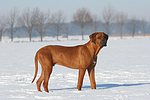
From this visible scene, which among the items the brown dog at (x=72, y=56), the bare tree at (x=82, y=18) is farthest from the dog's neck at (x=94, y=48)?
the bare tree at (x=82, y=18)

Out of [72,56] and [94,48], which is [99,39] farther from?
[72,56]

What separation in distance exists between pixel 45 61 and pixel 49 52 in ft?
0.79

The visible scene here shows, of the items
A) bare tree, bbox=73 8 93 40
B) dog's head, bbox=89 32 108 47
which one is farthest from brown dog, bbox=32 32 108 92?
bare tree, bbox=73 8 93 40

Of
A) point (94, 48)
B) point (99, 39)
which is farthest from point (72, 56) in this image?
point (99, 39)

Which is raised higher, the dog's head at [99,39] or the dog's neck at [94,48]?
the dog's head at [99,39]

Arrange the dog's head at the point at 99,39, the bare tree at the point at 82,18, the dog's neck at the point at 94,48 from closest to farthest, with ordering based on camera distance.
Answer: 1. the dog's head at the point at 99,39
2. the dog's neck at the point at 94,48
3. the bare tree at the point at 82,18

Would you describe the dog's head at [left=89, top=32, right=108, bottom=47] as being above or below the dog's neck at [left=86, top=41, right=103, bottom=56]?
above

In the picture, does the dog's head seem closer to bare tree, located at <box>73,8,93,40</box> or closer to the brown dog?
the brown dog

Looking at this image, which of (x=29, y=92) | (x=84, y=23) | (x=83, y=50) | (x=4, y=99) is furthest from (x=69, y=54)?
(x=84, y=23)

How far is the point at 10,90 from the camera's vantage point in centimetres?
528

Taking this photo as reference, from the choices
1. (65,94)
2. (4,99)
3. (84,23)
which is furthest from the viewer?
(84,23)

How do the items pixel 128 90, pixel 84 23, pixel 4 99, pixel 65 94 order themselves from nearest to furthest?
pixel 4 99 < pixel 65 94 < pixel 128 90 < pixel 84 23

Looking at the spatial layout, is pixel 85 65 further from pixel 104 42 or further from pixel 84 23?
pixel 84 23

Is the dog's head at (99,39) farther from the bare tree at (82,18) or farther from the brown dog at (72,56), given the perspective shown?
the bare tree at (82,18)
